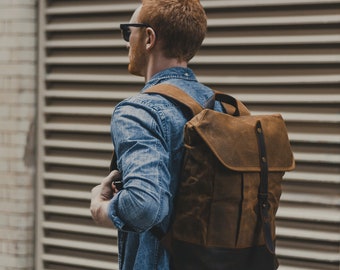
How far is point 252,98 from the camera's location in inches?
183

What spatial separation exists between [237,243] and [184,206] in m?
0.21

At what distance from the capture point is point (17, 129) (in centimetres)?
543

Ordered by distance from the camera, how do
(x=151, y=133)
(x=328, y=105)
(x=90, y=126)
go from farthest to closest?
(x=90, y=126) → (x=328, y=105) → (x=151, y=133)

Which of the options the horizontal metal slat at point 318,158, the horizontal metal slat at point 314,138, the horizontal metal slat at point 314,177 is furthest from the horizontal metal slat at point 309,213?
the horizontal metal slat at point 314,138

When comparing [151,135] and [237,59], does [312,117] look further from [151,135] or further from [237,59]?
[151,135]

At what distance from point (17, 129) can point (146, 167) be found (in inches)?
133

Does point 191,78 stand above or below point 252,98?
above

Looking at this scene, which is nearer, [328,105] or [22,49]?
[328,105]

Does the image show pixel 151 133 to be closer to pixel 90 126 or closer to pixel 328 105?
pixel 328 105

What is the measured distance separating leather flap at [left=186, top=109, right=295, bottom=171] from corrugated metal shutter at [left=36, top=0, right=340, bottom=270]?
193 centimetres

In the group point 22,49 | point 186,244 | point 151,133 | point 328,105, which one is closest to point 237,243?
point 186,244

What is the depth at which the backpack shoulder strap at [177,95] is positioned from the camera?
94.7 inches

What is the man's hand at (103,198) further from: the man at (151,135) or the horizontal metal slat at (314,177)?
the horizontal metal slat at (314,177)

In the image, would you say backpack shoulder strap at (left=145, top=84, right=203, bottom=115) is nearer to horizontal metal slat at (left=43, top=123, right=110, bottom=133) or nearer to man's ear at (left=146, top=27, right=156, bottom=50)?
man's ear at (left=146, top=27, right=156, bottom=50)
